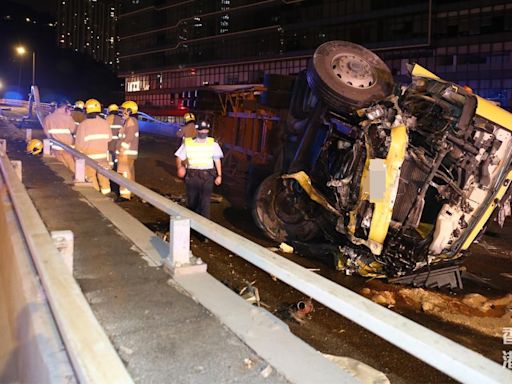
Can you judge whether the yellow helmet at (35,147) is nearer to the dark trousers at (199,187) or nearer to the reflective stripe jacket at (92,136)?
the reflective stripe jacket at (92,136)

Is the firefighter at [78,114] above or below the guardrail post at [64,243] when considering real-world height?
above

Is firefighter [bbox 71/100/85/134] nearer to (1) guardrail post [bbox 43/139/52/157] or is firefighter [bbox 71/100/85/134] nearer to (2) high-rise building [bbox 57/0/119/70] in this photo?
(1) guardrail post [bbox 43/139/52/157]

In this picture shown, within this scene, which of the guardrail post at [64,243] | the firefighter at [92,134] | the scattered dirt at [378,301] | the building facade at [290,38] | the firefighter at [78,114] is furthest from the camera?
the building facade at [290,38]

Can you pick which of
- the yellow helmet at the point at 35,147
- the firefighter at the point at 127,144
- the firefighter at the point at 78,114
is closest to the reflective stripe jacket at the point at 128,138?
the firefighter at the point at 127,144

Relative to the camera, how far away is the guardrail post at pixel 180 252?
3.36 metres

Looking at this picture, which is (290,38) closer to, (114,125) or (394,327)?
(114,125)

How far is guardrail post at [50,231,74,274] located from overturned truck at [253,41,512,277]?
9.81 feet

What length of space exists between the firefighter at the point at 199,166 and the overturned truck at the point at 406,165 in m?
1.58

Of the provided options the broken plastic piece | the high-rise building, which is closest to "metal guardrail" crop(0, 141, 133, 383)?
Result: the broken plastic piece

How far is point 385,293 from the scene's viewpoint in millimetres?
5137

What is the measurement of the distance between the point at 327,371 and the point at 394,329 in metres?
0.74

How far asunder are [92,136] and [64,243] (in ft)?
19.0

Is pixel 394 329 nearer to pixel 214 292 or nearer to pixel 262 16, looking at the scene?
pixel 214 292

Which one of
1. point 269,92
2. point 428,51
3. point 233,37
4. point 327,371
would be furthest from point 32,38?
point 327,371
